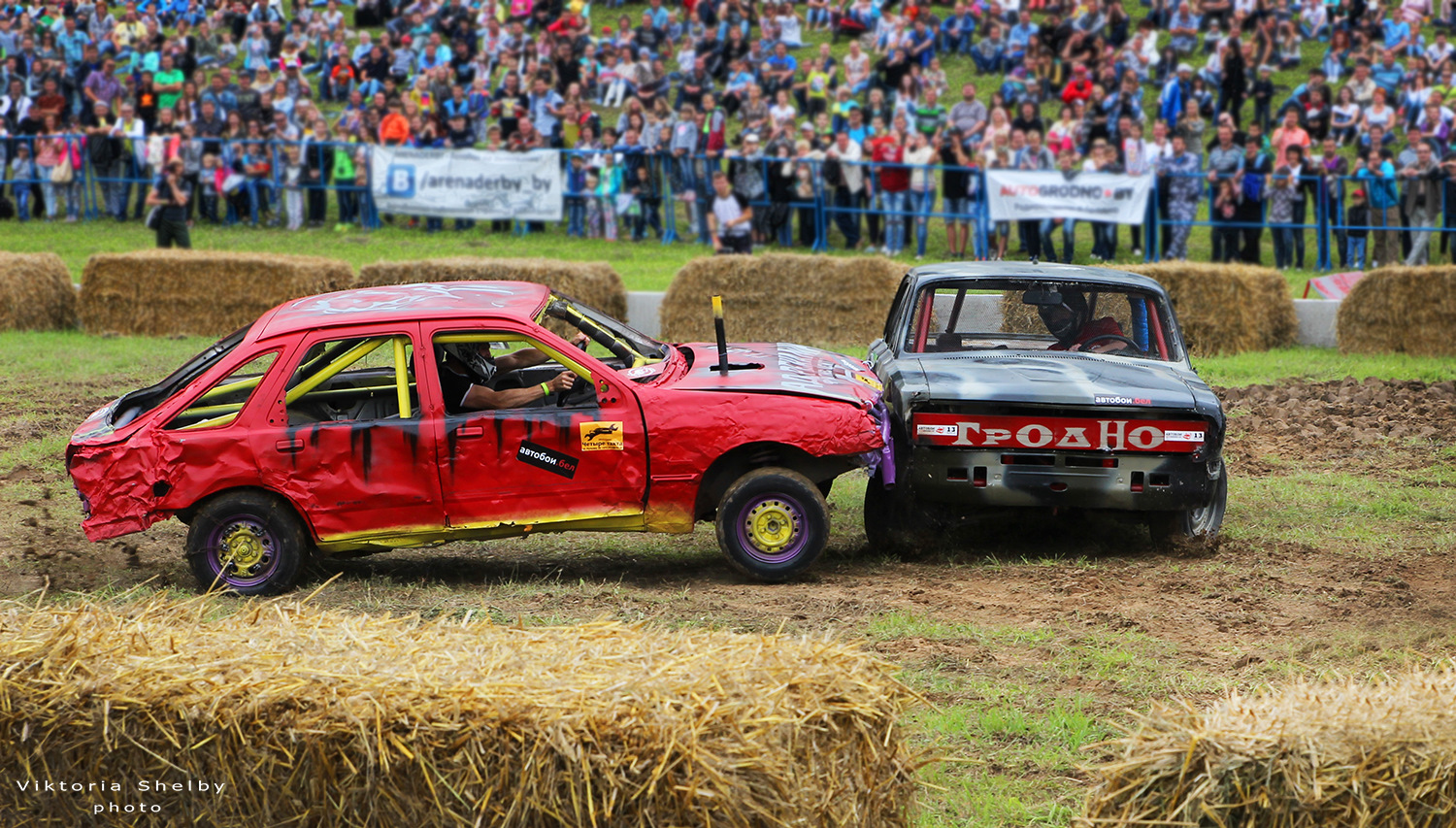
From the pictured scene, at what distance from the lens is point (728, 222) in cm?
2003

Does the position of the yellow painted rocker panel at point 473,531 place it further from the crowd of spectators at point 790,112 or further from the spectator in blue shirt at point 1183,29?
the spectator in blue shirt at point 1183,29

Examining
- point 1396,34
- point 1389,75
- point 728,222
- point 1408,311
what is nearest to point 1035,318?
point 1408,311

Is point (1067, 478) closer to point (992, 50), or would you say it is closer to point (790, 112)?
point (790, 112)

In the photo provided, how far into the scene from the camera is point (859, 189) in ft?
69.3

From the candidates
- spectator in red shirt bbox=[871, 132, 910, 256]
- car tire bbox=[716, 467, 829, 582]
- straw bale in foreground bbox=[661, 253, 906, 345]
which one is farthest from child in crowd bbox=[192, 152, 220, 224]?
car tire bbox=[716, 467, 829, 582]

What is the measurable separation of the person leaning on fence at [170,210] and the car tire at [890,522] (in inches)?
548

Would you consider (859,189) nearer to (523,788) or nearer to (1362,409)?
(1362,409)

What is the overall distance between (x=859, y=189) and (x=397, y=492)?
47.6 ft

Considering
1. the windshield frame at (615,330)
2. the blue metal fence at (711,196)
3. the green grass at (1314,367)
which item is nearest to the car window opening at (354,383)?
the windshield frame at (615,330)

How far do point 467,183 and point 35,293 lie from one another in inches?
267

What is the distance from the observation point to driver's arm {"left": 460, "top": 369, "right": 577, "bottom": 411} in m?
7.85

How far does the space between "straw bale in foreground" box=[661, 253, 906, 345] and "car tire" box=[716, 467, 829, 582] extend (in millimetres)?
8784

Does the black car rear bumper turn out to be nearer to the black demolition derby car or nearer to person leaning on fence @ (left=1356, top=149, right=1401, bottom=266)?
the black demolition derby car

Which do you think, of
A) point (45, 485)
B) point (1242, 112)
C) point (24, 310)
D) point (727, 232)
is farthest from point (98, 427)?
point (1242, 112)
